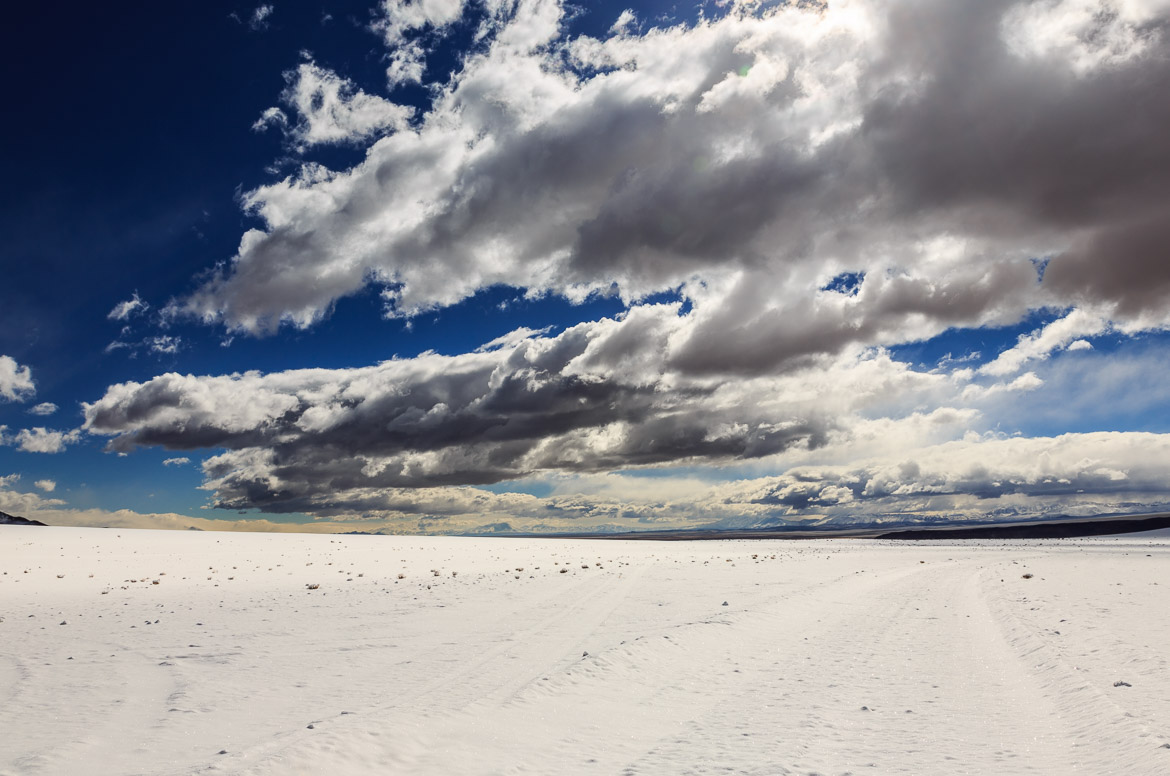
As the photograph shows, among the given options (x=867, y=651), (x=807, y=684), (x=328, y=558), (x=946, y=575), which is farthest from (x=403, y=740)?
(x=328, y=558)

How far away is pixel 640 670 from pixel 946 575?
2471 centimetres

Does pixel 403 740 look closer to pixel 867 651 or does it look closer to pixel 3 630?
pixel 867 651

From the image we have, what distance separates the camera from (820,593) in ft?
70.6

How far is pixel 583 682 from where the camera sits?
990 centimetres

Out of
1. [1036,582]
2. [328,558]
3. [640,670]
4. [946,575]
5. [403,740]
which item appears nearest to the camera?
[403,740]

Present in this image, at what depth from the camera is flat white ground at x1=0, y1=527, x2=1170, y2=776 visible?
6.94 meters

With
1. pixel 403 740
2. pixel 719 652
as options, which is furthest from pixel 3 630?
pixel 719 652

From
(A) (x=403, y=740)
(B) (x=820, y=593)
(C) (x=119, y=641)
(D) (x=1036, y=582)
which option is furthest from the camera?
(D) (x=1036, y=582)

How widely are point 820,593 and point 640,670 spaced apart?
507 inches

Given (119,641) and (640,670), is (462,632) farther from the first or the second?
(119,641)

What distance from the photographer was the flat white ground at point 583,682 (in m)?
6.94

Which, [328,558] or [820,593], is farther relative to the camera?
[328,558]

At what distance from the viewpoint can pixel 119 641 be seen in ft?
43.6

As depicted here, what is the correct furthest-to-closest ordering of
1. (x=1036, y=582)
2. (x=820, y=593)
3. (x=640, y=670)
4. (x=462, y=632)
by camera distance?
(x=1036, y=582), (x=820, y=593), (x=462, y=632), (x=640, y=670)
